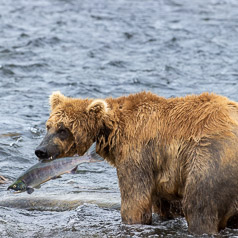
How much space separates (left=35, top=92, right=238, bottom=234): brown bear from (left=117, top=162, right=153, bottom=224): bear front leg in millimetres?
10

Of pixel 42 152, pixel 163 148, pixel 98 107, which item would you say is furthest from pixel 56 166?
pixel 163 148

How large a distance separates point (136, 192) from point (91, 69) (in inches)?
335

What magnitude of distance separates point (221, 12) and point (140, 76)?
25.2ft

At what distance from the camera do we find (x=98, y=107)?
620 cm

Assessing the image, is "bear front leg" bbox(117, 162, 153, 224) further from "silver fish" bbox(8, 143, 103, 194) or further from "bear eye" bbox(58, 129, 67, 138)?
"bear eye" bbox(58, 129, 67, 138)

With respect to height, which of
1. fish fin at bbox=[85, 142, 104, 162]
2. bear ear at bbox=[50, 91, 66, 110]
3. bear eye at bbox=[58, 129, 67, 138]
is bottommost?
fish fin at bbox=[85, 142, 104, 162]

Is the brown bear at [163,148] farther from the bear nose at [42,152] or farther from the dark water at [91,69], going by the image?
the dark water at [91,69]

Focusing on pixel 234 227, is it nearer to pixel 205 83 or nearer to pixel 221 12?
pixel 205 83

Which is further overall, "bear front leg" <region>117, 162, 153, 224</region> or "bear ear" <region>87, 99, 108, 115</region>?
"bear ear" <region>87, 99, 108, 115</region>

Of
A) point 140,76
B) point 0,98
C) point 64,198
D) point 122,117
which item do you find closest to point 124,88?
point 140,76

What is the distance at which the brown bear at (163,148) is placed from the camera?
18.3 feet

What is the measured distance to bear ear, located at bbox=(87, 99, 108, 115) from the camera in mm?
6172

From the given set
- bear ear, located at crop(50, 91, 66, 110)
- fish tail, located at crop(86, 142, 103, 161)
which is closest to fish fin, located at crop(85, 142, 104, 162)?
fish tail, located at crop(86, 142, 103, 161)

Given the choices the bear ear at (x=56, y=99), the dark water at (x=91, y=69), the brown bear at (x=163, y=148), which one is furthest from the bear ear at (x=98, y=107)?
the dark water at (x=91, y=69)
